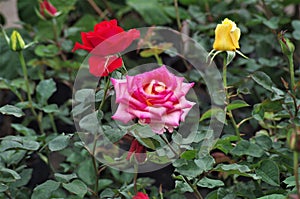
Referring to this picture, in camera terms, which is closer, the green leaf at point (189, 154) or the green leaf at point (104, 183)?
the green leaf at point (189, 154)

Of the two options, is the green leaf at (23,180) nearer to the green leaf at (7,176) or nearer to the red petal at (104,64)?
the green leaf at (7,176)

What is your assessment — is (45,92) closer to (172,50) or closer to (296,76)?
(172,50)

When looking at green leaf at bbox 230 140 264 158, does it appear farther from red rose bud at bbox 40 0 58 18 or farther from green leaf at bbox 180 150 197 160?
red rose bud at bbox 40 0 58 18

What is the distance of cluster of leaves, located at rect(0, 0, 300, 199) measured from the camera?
66 centimetres

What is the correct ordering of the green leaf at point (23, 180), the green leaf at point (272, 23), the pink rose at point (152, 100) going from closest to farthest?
the pink rose at point (152, 100) < the green leaf at point (23, 180) < the green leaf at point (272, 23)

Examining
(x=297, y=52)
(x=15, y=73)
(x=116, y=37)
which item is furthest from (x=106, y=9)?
(x=116, y=37)

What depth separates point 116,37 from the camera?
58cm

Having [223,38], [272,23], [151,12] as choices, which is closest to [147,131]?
[223,38]

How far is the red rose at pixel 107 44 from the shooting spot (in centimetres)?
58

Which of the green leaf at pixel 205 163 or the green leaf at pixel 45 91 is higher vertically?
the green leaf at pixel 205 163

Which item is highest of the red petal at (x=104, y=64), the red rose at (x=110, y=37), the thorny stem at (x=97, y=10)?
the red rose at (x=110, y=37)

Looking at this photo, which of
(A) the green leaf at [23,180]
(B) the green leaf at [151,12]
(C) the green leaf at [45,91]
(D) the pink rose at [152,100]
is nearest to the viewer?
(D) the pink rose at [152,100]

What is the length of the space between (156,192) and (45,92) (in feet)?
0.81

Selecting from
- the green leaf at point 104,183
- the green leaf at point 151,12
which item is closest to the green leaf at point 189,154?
the green leaf at point 104,183
